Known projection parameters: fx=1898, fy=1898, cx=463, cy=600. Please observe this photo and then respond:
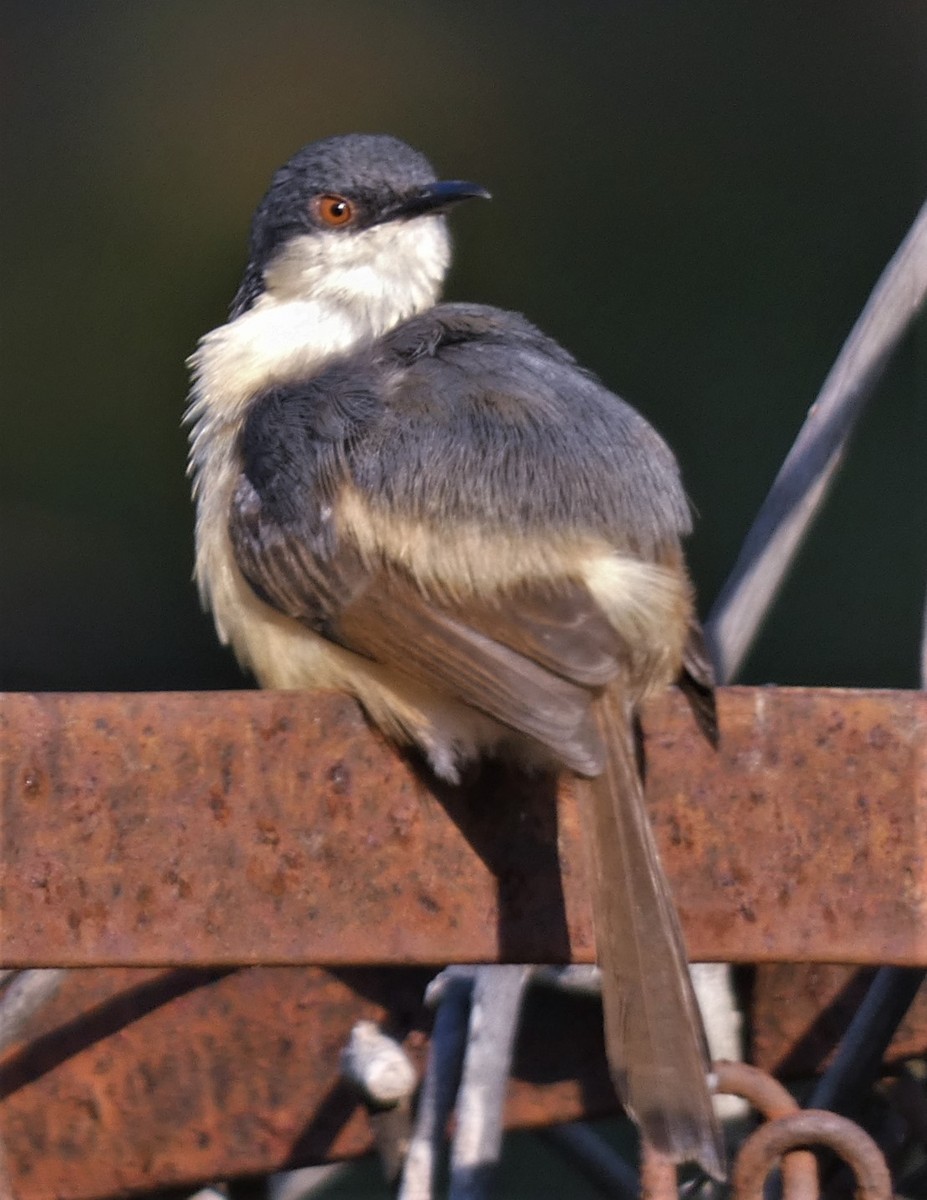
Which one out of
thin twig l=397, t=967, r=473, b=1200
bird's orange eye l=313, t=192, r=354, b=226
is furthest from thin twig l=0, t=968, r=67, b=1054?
bird's orange eye l=313, t=192, r=354, b=226

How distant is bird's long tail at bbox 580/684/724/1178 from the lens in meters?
1.81

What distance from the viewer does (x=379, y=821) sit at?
186cm

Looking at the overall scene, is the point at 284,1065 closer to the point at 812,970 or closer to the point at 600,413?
the point at 812,970

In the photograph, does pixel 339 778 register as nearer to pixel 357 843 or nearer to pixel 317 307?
pixel 357 843

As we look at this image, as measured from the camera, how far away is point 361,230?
3.03m

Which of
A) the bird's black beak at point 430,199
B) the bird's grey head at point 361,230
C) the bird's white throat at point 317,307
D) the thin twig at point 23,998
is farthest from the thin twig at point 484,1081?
the bird's black beak at point 430,199

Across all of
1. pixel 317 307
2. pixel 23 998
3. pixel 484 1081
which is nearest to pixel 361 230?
pixel 317 307

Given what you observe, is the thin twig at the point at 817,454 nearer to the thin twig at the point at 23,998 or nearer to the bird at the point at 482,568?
the bird at the point at 482,568

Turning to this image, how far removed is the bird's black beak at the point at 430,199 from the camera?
2.97 meters

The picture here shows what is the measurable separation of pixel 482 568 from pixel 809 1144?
2.51ft

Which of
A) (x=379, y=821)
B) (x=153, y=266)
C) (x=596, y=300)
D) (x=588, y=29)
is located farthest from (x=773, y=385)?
(x=379, y=821)

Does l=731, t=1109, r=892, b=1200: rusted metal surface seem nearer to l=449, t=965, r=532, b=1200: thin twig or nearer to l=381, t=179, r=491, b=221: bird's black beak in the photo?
l=449, t=965, r=532, b=1200: thin twig

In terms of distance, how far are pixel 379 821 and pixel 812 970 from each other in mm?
793

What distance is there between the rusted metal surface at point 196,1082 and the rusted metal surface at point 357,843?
0.49 metres
